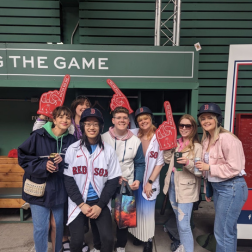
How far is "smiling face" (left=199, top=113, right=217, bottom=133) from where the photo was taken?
81.8 inches

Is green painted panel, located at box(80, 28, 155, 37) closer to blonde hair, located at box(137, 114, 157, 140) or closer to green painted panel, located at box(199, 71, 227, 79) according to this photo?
green painted panel, located at box(199, 71, 227, 79)

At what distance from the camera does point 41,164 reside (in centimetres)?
192

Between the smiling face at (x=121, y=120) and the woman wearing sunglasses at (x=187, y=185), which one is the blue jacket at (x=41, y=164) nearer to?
the smiling face at (x=121, y=120)

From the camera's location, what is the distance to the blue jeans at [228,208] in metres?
1.99

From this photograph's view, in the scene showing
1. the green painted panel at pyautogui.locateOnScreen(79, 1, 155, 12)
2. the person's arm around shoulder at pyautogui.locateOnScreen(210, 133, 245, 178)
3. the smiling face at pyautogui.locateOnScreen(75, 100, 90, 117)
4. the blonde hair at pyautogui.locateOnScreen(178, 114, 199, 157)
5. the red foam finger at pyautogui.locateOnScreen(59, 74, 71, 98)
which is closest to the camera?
the person's arm around shoulder at pyautogui.locateOnScreen(210, 133, 245, 178)

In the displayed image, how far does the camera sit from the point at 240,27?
442 centimetres

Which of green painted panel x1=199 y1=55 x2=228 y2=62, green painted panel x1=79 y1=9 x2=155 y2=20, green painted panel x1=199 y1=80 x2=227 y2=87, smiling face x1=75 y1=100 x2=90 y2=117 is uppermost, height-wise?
green painted panel x1=79 y1=9 x2=155 y2=20

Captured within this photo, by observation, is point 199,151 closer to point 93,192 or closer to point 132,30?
point 93,192

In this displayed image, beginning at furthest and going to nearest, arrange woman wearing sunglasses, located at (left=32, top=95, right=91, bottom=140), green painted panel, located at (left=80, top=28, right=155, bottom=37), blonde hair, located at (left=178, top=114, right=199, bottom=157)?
green painted panel, located at (left=80, top=28, right=155, bottom=37) → woman wearing sunglasses, located at (left=32, top=95, right=91, bottom=140) → blonde hair, located at (left=178, top=114, right=199, bottom=157)

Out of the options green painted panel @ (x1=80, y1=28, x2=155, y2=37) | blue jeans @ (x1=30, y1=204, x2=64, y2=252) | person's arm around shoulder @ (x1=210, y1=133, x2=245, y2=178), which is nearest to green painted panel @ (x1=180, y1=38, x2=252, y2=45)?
green painted panel @ (x1=80, y1=28, x2=155, y2=37)

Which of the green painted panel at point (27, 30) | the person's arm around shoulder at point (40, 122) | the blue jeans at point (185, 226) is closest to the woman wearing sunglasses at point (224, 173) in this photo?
the blue jeans at point (185, 226)

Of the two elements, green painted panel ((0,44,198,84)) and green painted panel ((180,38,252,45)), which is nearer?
green painted panel ((0,44,198,84))

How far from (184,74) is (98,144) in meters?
1.76

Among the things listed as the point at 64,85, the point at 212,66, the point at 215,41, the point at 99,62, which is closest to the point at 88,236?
the point at 64,85
